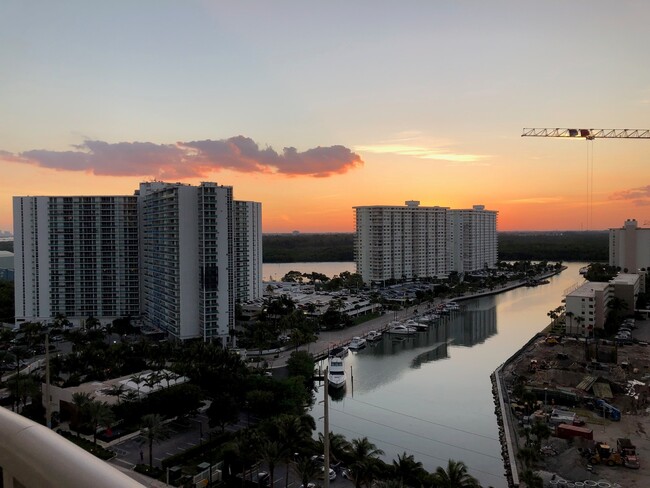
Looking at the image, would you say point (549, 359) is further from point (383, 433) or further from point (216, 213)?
point (216, 213)

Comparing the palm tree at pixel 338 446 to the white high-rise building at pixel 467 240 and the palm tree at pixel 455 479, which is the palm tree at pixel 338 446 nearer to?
the palm tree at pixel 455 479

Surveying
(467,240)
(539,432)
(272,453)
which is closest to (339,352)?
(539,432)

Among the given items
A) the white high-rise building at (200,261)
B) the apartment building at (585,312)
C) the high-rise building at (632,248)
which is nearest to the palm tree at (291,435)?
the white high-rise building at (200,261)

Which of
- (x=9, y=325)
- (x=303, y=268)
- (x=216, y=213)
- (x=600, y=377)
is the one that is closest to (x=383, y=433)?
(x=600, y=377)

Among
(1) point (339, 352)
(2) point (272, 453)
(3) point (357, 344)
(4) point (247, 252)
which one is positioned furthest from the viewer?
(4) point (247, 252)

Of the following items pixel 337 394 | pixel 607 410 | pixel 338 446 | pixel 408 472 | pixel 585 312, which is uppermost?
pixel 585 312

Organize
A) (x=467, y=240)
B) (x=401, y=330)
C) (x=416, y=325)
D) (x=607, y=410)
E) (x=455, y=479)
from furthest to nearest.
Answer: (x=467, y=240) → (x=416, y=325) → (x=401, y=330) → (x=607, y=410) → (x=455, y=479)

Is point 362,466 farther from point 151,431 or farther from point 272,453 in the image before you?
point 151,431

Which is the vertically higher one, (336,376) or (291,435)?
(291,435)
